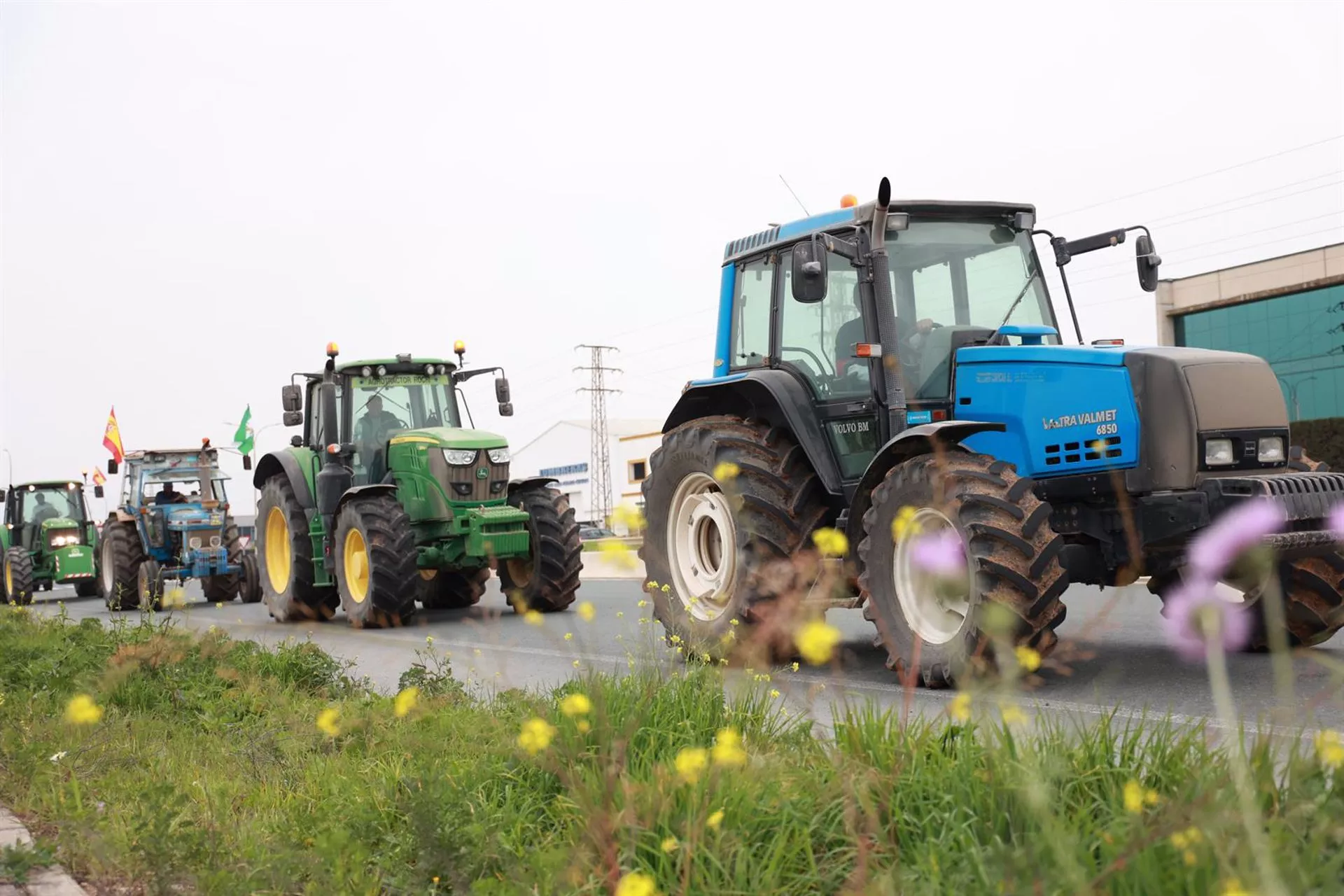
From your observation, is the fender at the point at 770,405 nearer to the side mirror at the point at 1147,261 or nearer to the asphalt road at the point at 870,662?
the asphalt road at the point at 870,662

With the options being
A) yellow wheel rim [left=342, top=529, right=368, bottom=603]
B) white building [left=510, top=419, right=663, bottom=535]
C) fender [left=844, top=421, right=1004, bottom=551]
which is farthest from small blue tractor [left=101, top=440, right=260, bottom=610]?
white building [left=510, top=419, right=663, bottom=535]

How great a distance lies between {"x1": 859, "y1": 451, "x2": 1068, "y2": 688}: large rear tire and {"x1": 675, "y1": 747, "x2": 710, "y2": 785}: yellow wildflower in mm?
2575

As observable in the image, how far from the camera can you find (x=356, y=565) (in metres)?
12.3

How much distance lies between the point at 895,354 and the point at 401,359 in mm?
7632

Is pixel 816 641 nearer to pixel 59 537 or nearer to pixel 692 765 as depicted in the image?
pixel 692 765

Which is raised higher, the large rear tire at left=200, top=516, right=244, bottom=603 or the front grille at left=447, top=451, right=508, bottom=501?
the front grille at left=447, top=451, right=508, bottom=501

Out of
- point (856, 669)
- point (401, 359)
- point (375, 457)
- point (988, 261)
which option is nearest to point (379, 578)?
point (375, 457)

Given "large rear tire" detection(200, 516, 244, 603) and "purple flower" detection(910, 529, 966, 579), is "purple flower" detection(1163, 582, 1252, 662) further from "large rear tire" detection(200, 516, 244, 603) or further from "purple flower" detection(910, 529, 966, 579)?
"large rear tire" detection(200, 516, 244, 603)

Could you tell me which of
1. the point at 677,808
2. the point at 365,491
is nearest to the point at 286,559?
the point at 365,491

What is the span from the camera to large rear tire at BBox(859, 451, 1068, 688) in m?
5.78

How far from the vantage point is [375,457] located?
1318cm

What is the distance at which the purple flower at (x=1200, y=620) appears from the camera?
310cm

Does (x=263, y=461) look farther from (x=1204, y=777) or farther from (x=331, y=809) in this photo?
(x=1204, y=777)

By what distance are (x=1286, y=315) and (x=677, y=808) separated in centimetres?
3570
